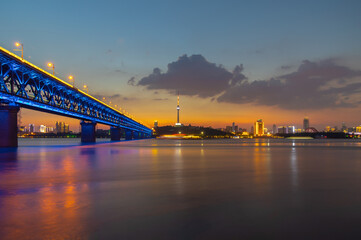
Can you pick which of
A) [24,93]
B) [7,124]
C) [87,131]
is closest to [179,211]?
[7,124]

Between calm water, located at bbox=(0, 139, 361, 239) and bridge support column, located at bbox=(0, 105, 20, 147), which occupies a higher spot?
bridge support column, located at bbox=(0, 105, 20, 147)

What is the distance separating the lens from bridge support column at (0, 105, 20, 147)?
4697cm

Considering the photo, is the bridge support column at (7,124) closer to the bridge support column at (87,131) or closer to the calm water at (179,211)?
the calm water at (179,211)

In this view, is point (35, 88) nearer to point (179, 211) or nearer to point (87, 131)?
point (87, 131)

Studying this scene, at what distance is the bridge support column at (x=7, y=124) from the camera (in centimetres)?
4697

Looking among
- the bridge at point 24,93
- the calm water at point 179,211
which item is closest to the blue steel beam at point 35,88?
the bridge at point 24,93

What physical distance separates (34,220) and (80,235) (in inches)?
82.5

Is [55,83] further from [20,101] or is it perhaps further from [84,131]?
[84,131]

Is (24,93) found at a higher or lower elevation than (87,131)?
higher

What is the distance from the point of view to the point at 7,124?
47156 millimetres

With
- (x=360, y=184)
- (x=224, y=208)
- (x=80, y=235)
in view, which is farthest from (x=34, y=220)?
(x=360, y=184)

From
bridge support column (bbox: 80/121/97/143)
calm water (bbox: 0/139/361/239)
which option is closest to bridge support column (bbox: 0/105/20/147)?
calm water (bbox: 0/139/361/239)

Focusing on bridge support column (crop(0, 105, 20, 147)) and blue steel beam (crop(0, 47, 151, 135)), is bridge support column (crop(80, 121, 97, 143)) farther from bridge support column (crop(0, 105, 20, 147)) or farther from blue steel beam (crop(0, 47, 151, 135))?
bridge support column (crop(0, 105, 20, 147))

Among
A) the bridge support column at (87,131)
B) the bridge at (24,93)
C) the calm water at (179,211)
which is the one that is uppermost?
the bridge at (24,93)
